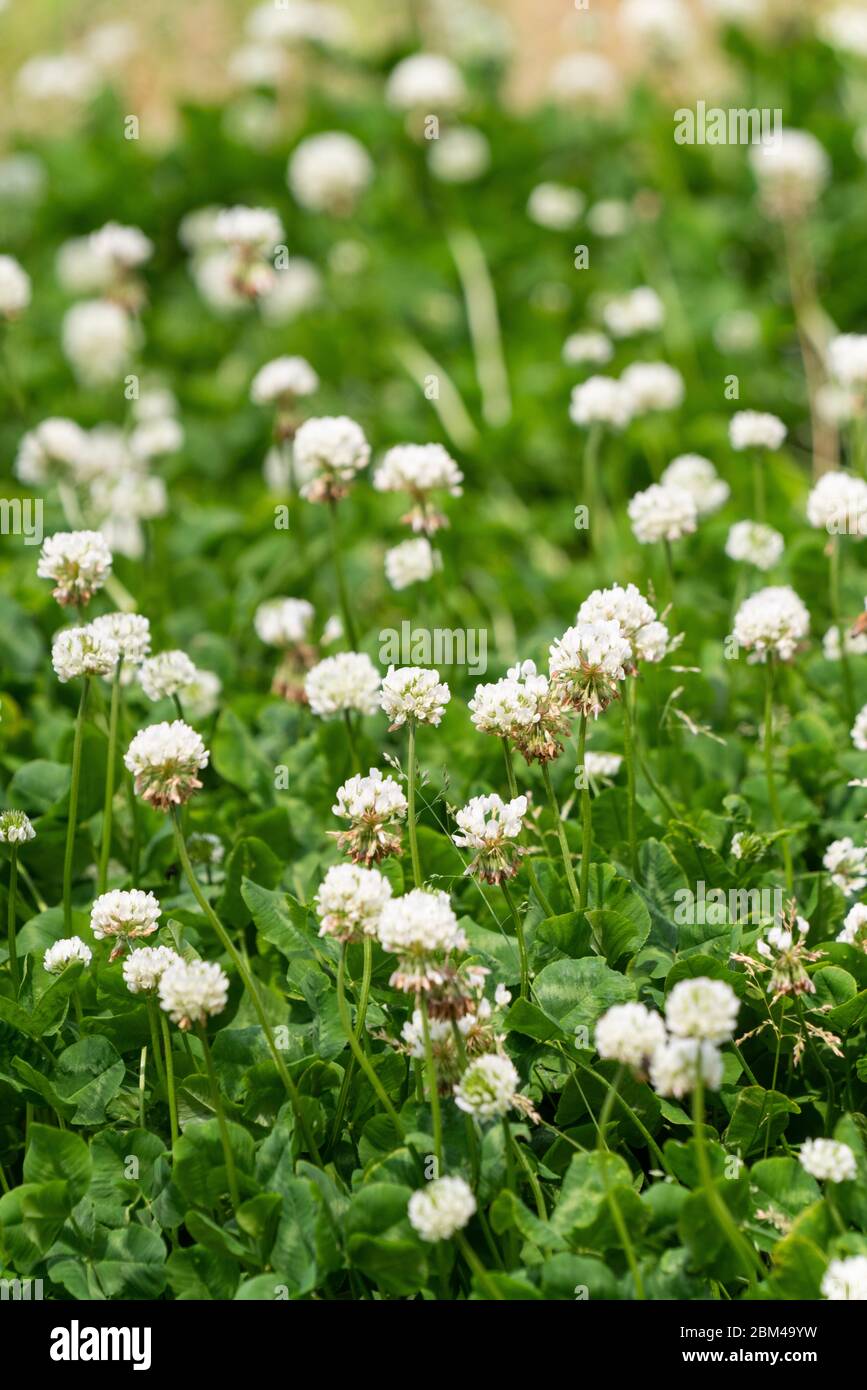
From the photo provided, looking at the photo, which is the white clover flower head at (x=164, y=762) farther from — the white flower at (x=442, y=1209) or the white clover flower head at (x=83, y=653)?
the white flower at (x=442, y=1209)

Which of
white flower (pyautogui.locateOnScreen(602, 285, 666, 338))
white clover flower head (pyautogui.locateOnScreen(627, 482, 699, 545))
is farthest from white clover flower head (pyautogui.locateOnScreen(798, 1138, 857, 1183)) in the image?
white flower (pyautogui.locateOnScreen(602, 285, 666, 338))

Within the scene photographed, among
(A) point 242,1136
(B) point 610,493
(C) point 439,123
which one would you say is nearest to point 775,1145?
(A) point 242,1136

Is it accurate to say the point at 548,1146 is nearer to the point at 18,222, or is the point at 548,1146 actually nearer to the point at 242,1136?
the point at 242,1136

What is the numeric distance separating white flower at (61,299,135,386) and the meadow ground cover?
0.04 ft

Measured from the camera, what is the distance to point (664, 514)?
7.27 feet

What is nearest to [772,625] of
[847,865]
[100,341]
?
[847,865]

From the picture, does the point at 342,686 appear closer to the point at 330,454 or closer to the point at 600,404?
the point at 330,454

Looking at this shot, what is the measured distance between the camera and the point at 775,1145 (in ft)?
5.81

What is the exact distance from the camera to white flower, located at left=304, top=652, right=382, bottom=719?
6.79ft

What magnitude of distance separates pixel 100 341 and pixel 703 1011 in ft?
9.58

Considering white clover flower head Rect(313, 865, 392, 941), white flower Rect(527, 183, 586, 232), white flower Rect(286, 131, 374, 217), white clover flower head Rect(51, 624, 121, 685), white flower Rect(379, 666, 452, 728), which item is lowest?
white clover flower head Rect(313, 865, 392, 941)

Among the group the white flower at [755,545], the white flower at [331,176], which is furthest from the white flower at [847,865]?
the white flower at [331,176]

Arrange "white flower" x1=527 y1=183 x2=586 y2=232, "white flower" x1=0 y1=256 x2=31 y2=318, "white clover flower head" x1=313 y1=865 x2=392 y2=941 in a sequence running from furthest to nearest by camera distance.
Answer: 1. "white flower" x1=527 y1=183 x2=586 y2=232
2. "white flower" x1=0 y1=256 x2=31 y2=318
3. "white clover flower head" x1=313 y1=865 x2=392 y2=941

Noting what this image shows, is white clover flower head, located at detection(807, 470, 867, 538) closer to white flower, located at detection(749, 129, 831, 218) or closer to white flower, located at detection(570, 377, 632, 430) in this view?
white flower, located at detection(570, 377, 632, 430)
